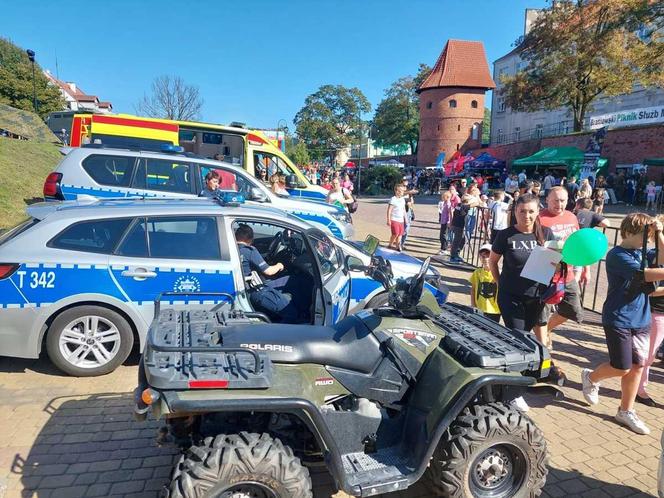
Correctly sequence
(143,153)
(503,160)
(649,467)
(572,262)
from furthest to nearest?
(503,160) < (143,153) < (572,262) < (649,467)

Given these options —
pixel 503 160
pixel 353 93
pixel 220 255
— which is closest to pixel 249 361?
pixel 220 255

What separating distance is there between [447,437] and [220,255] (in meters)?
2.70

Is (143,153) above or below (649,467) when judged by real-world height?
above

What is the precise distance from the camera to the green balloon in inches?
150

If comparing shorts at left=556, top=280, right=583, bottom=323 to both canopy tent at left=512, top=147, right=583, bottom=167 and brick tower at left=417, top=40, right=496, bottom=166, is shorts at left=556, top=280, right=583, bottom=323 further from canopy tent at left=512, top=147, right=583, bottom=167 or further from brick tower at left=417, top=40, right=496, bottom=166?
brick tower at left=417, top=40, right=496, bottom=166

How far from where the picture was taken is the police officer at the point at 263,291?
4227mm

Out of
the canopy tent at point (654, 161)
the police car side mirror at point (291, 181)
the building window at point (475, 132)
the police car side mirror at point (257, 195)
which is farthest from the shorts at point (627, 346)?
the building window at point (475, 132)

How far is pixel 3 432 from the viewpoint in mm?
3561

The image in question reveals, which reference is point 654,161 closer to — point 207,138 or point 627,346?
point 207,138

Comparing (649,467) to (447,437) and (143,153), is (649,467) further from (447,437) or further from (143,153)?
(143,153)

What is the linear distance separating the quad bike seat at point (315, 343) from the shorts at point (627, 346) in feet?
7.43

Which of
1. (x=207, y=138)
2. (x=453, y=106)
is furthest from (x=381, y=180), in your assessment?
(x=207, y=138)

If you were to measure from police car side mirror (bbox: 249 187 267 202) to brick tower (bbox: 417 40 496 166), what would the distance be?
157 ft

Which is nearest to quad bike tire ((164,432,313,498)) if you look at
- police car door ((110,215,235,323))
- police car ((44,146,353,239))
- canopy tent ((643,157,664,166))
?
police car door ((110,215,235,323))
